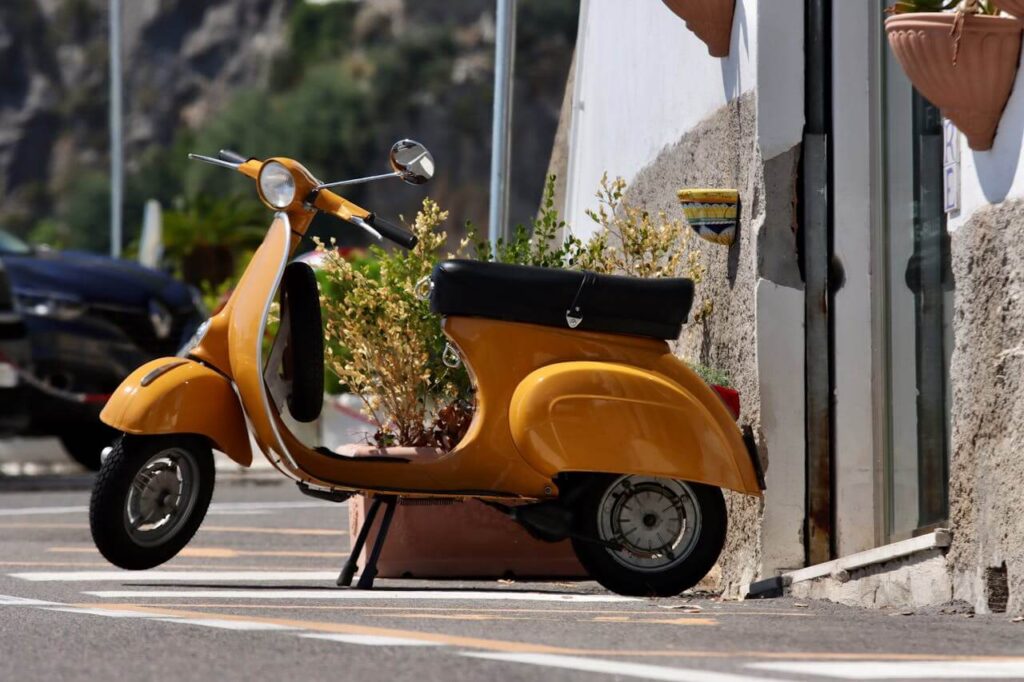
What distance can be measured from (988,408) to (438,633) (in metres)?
1.92

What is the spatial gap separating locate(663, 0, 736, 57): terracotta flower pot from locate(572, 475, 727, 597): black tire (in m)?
2.10

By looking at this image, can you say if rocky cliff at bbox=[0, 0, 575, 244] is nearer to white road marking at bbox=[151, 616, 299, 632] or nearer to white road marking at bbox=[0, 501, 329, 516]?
white road marking at bbox=[0, 501, 329, 516]

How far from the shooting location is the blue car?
15.4 metres

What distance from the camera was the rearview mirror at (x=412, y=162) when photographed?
24.1ft

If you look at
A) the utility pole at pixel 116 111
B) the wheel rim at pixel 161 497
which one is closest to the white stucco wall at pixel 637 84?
the wheel rim at pixel 161 497

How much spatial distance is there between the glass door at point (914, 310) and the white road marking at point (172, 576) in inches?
90.3

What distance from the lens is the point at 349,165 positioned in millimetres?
85438

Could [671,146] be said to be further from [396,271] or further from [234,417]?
[234,417]

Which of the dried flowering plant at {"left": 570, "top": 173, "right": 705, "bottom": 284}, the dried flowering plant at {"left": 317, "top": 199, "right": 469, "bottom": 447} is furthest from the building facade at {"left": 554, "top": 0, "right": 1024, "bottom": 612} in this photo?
the dried flowering plant at {"left": 317, "top": 199, "right": 469, "bottom": 447}

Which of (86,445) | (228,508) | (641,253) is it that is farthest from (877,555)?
(86,445)

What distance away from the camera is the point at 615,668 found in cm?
464

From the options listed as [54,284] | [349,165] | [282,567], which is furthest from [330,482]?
[349,165]

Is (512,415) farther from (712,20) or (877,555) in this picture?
(712,20)

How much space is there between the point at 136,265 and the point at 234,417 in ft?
31.0
